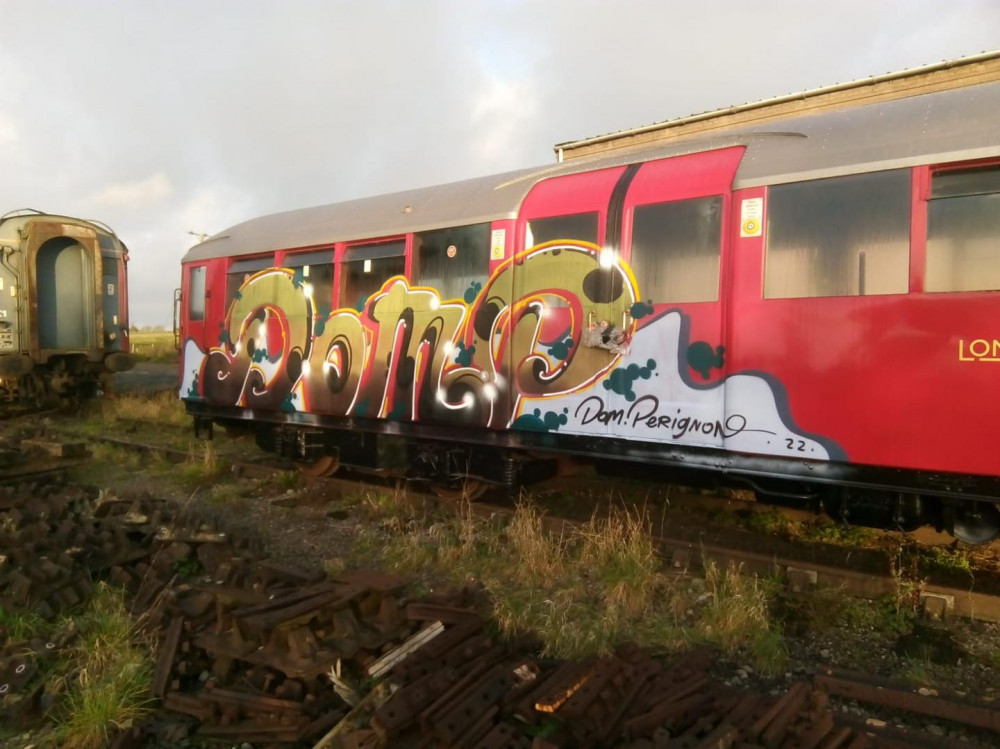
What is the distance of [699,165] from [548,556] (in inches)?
128

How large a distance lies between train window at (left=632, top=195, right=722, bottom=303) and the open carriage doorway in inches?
533

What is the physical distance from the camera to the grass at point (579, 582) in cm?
410

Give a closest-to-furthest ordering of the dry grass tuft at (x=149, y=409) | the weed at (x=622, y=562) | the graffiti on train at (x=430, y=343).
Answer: the weed at (x=622, y=562) < the graffiti on train at (x=430, y=343) < the dry grass tuft at (x=149, y=409)

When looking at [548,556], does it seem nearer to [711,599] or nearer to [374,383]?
[711,599]

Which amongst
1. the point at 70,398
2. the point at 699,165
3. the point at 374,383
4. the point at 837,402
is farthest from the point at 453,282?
the point at 70,398

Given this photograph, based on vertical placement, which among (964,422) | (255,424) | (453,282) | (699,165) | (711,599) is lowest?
(711,599)

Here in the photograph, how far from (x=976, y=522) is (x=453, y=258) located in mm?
4695

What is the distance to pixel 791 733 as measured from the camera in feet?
9.50

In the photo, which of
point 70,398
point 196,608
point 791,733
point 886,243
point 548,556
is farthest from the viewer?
point 70,398

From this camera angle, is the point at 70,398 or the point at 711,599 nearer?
the point at 711,599

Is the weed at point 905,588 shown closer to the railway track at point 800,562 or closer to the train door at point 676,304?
the railway track at point 800,562

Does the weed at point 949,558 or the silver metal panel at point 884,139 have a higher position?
the silver metal panel at point 884,139

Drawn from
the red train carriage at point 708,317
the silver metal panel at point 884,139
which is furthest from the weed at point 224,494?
the silver metal panel at point 884,139

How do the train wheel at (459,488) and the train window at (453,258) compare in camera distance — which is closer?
the train window at (453,258)
